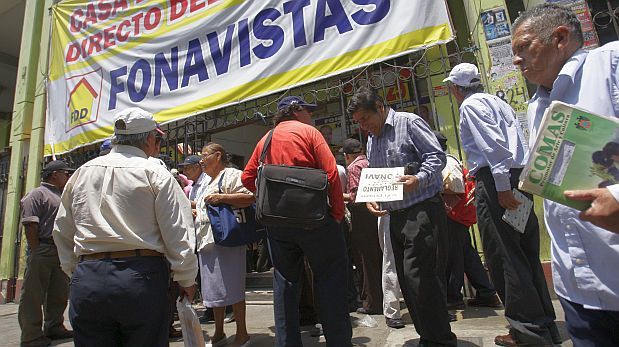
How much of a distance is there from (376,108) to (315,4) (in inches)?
111

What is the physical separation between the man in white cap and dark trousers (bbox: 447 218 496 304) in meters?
1.15

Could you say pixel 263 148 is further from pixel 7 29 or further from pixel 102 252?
pixel 7 29

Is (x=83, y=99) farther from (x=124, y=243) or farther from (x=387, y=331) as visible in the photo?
(x=387, y=331)

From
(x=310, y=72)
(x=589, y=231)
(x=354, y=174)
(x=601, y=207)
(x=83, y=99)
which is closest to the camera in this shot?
(x=601, y=207)

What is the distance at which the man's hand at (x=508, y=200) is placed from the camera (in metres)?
2.32

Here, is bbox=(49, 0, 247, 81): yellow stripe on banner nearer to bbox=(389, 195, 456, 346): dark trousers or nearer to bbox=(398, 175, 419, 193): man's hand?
bbox=(398, 175, 419, 193): man's hand

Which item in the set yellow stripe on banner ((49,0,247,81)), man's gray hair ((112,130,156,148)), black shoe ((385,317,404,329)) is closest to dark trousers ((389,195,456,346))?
black shoe ((385,317,404,329))

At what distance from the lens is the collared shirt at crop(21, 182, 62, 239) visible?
12.7 feet

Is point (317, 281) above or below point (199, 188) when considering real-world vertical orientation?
below

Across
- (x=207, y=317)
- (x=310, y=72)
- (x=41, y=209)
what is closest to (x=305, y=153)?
(x=310, y=72)

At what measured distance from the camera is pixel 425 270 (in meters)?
2.33

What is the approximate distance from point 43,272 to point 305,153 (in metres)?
3.30

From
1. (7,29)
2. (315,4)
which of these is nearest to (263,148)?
(315,4)

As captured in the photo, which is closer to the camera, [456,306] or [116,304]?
[116,304]
